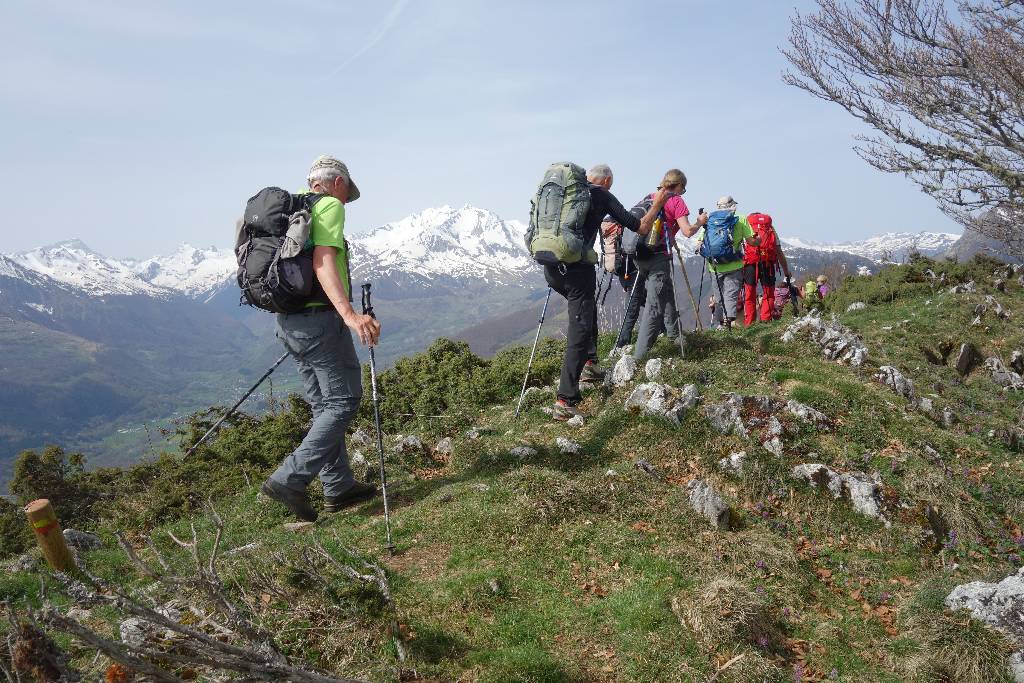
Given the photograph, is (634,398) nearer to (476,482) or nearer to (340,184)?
(476,482)

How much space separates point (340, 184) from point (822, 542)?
7557 mm

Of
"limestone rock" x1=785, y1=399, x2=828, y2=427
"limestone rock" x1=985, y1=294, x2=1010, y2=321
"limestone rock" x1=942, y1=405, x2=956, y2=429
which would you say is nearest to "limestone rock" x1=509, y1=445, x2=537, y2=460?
"limestone rock" x1=785, y1=399, x2=828, y2=427

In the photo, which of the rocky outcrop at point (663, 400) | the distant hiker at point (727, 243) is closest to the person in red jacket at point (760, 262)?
the distant hiker at point (727, 243)

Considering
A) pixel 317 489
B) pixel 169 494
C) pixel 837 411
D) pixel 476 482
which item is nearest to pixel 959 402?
pixel 837 411

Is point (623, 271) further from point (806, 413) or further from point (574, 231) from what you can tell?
point (806, 413)

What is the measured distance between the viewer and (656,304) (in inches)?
452

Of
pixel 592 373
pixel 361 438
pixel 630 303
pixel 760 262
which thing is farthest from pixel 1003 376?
pixel 361 438

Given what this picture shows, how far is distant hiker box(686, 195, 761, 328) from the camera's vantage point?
1427cm

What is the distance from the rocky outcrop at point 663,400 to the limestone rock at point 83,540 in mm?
8512

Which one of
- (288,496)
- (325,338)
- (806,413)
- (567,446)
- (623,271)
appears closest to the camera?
(325,338)

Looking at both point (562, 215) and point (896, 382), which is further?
point (896, 382)

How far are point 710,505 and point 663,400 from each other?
2578 millimetres

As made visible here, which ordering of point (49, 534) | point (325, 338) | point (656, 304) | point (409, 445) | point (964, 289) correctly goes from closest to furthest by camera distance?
point (49, 534) < point (325, 338) < point (409, 445) < point (656, 304) < point (964, 289)

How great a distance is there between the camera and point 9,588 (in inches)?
256
